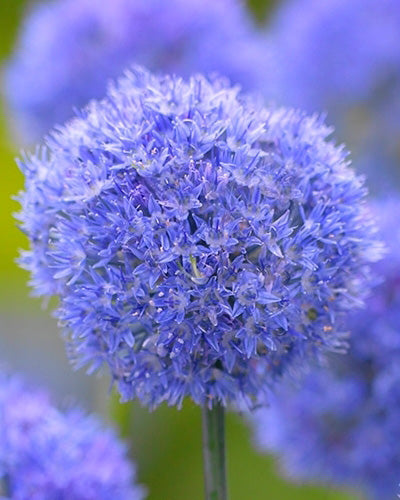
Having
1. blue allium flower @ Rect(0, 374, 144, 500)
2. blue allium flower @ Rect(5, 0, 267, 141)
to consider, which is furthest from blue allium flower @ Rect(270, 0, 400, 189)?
blue allium flower @ Rect(0, 374, 144, 500)

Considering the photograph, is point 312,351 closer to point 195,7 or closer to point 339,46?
point 195,7

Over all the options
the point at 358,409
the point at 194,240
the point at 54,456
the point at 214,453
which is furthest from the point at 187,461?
the point at 194,240

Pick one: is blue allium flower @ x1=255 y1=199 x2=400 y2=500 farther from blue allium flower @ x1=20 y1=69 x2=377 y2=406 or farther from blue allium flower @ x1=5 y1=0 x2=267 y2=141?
blue allium flower @ x1=5 y1=0 x2=267 y2=141

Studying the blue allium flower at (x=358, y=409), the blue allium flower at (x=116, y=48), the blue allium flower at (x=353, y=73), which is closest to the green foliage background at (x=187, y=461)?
the blue allium flower at (x=116, y=48)

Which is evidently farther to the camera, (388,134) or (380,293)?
(388,134)

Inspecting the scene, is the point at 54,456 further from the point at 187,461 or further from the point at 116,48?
the point at 187,461

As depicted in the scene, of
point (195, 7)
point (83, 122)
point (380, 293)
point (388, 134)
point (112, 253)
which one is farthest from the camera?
point (388, 134)

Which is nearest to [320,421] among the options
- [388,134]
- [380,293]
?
[380,293]
